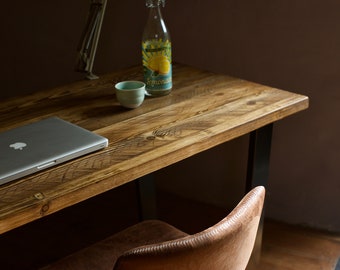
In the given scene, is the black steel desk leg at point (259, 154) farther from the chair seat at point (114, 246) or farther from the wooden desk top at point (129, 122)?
the chair seat at point (114, 246)

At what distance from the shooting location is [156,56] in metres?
1.46

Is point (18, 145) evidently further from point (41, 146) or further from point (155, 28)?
point (155, 28)

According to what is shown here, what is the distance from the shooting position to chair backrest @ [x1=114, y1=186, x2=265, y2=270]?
79cm

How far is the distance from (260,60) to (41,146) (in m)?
1.02

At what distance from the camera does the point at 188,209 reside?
224 cm

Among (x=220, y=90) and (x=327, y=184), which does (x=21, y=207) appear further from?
(x=327, y=184)

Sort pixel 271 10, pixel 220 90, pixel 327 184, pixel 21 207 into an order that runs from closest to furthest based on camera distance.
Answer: pixel 21 207 < pixel 220 90 < pixel 271 10 < pixel 327 184

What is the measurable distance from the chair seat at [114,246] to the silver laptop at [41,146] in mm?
286

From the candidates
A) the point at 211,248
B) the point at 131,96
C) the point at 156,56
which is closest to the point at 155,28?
the point at 156,56

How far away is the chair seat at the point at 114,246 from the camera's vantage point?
4.15ft


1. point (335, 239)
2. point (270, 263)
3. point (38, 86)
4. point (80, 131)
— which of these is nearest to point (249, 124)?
point (80, 131)

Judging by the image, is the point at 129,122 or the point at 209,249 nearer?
the point at 209,249

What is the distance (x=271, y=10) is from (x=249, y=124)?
26.8 inches

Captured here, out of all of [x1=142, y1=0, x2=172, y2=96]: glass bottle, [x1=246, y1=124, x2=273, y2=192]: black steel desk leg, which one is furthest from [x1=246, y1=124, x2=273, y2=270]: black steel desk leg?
[x1=142, y1=0, x2=172, y2=96]: glass bottle
